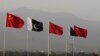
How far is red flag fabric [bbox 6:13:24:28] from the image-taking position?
59.9 meters

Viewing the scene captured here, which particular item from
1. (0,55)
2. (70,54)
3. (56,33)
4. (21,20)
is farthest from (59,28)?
(70,54)

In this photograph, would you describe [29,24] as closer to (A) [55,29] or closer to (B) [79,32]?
(A) [55,29]

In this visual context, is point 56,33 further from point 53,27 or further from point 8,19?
point 8,19

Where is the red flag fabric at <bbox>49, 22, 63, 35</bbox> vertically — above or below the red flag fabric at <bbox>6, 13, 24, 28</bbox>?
below

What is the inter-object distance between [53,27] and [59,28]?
735 millimetres

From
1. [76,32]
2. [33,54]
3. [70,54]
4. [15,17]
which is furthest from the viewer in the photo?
[70,54]

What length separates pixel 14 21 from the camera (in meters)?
60.1

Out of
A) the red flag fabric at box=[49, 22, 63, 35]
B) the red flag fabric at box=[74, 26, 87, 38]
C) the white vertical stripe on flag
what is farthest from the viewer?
the red flag fabric at box=[74, 26, 87, 38]

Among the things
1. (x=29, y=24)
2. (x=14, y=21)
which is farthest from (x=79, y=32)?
(x=14, y=21)

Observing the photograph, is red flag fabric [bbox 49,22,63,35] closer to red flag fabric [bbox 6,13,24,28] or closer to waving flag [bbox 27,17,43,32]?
waving flag [bbox 27,17,43,32]

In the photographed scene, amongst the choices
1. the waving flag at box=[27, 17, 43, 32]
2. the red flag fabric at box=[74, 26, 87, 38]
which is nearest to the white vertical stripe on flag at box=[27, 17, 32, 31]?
the waving flag at box=[27, 17, 43, 32]

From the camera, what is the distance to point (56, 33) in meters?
63.2

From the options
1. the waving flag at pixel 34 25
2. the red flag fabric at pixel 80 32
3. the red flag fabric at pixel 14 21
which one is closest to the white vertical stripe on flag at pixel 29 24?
the waving flag at pixel 34 25

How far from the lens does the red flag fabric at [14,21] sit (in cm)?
5991
